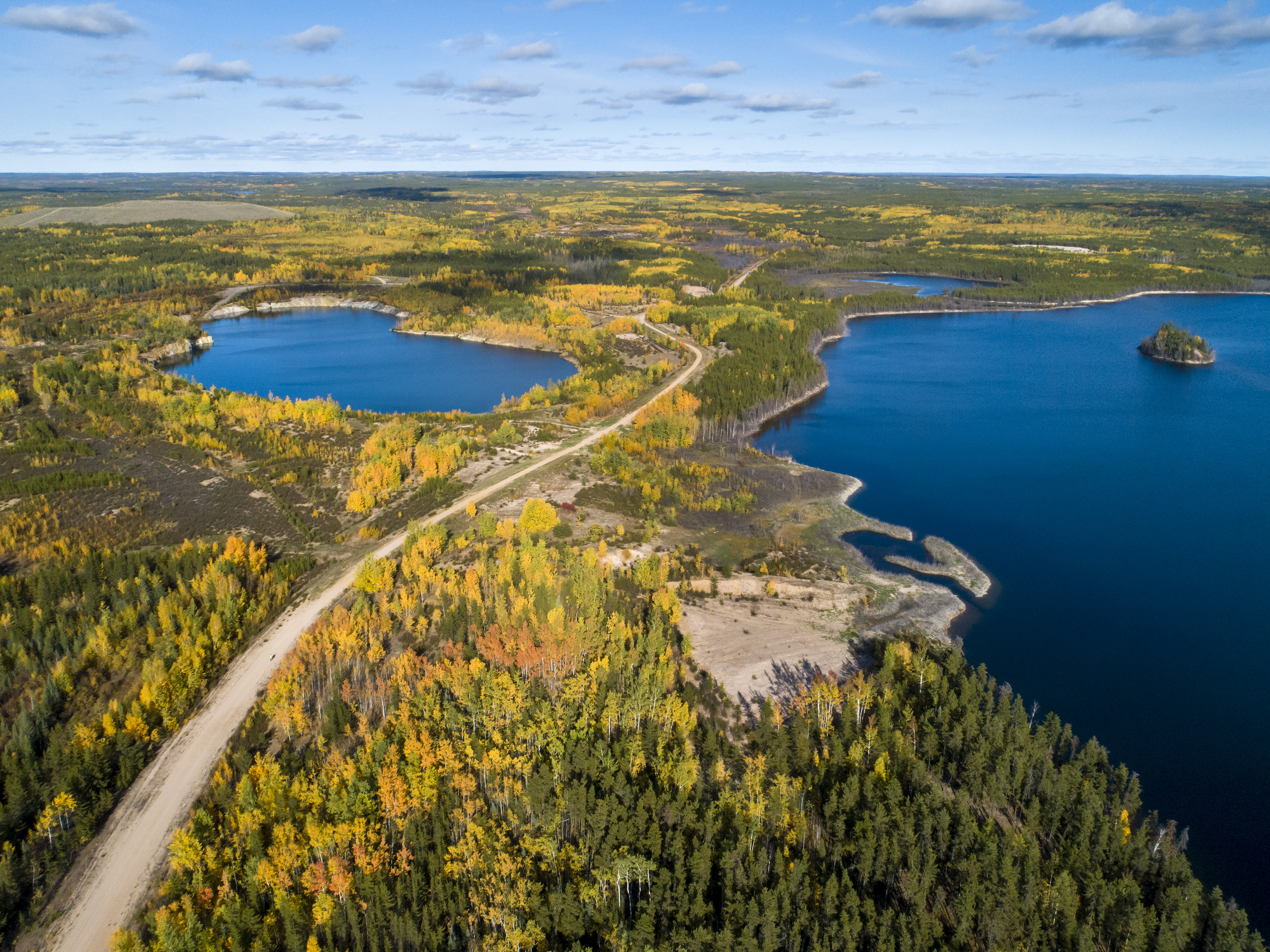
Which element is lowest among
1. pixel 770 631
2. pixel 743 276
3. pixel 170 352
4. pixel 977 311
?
pixel 770 631

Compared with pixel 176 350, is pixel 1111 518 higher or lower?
lower

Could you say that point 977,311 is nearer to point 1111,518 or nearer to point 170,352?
point 1111,518

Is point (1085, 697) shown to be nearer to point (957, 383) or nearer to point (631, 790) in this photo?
point (631, 790)

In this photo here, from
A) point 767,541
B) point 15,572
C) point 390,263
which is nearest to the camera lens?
point 15,572

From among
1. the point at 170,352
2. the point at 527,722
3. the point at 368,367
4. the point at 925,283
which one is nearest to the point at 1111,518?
the point at 527,722

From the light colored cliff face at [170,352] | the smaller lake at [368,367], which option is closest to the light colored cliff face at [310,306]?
the smaller lake at [368,367]

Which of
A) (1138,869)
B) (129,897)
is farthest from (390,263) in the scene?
(1138,869)

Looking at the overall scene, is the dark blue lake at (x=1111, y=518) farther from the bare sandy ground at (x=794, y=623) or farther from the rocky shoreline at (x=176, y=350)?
the rocky shoreline at (x=176, y=350)
